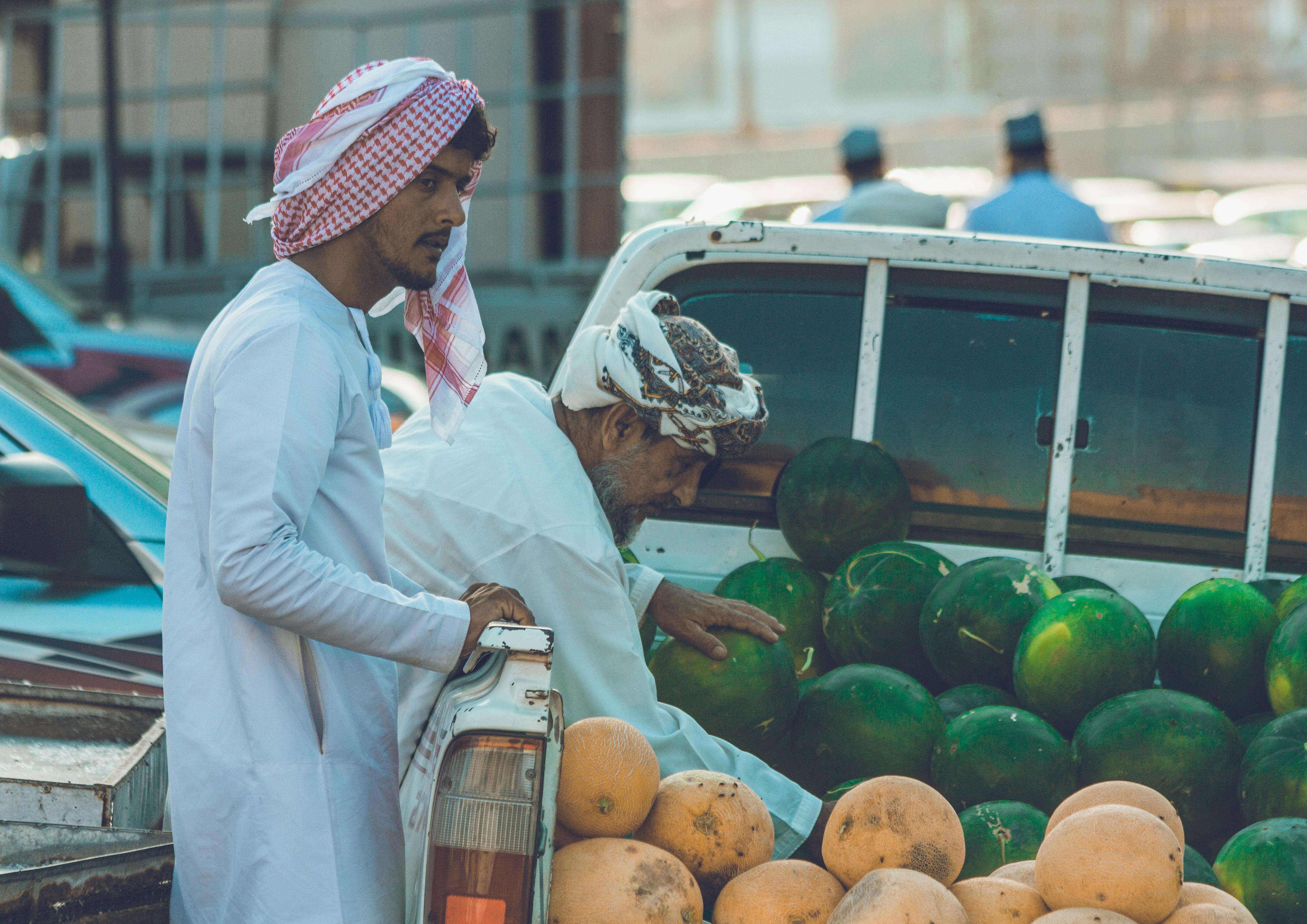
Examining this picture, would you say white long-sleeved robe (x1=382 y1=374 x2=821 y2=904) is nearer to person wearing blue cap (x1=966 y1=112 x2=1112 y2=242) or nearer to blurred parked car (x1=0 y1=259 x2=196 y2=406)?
person wearing blue cap (x1=966 y1=112 x2=1112 y2=242)

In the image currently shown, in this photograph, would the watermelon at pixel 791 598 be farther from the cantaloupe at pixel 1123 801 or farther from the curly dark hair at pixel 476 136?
the curly dark hair at pixel 476 136

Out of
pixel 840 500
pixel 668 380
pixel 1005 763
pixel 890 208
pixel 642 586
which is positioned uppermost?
pixel 890 208

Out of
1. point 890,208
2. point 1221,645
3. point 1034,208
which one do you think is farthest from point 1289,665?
point 1034,208

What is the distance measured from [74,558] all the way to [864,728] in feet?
6.69

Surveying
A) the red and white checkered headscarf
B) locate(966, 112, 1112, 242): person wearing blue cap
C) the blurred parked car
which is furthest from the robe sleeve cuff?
the blurred parked car

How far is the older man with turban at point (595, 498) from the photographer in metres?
2.66

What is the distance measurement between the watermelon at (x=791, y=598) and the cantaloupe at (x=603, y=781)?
1083 mm

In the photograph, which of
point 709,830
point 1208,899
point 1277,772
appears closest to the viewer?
point 1208,899

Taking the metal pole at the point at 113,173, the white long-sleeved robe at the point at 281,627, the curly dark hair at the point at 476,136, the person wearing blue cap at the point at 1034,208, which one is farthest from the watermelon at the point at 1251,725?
the metal pole at the point at 113,173

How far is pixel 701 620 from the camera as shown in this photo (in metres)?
3.07

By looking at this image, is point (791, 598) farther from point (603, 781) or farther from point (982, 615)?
point (603, 781)

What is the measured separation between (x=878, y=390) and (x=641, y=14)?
34029 mm

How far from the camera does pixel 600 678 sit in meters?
2.67

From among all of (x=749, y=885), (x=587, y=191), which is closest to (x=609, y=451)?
(x=749, y=885)
